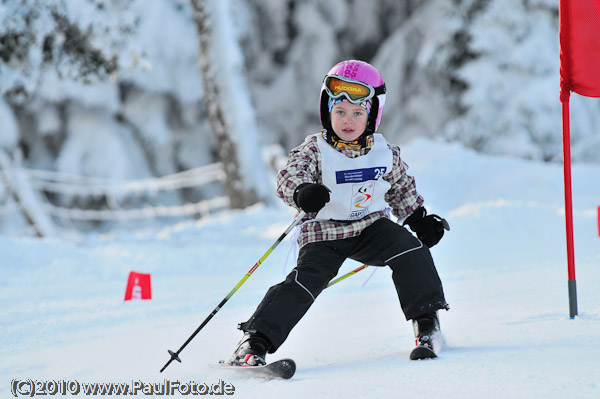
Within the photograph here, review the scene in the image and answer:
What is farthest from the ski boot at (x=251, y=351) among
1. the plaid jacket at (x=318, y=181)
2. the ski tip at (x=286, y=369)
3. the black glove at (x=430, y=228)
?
→ the black glove at (x=430, y=228)

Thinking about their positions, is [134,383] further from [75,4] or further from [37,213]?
[37,213]

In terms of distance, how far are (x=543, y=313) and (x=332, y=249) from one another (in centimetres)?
96

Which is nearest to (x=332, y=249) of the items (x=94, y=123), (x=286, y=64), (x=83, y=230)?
(x=94, y=123)

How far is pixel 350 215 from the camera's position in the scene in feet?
9.05

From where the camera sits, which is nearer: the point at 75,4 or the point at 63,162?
the point at 75,4

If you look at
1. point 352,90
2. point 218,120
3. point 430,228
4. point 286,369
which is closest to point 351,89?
point 352,90

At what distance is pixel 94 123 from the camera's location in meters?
12.9

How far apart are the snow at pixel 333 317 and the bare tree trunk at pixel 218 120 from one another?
7.45ft

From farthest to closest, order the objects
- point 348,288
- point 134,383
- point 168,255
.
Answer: point 168,255 → point 348,288 → point 134,383

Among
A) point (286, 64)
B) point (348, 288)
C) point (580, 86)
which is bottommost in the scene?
point (348, 288)

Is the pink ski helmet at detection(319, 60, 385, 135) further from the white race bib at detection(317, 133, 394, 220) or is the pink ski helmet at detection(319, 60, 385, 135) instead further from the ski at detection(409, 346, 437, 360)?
the ski at detection(409, 346, 437, 360)

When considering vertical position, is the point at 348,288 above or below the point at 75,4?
below

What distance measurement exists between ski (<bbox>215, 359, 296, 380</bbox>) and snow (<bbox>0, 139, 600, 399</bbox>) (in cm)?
3

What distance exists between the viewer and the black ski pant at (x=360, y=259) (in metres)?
2.51
